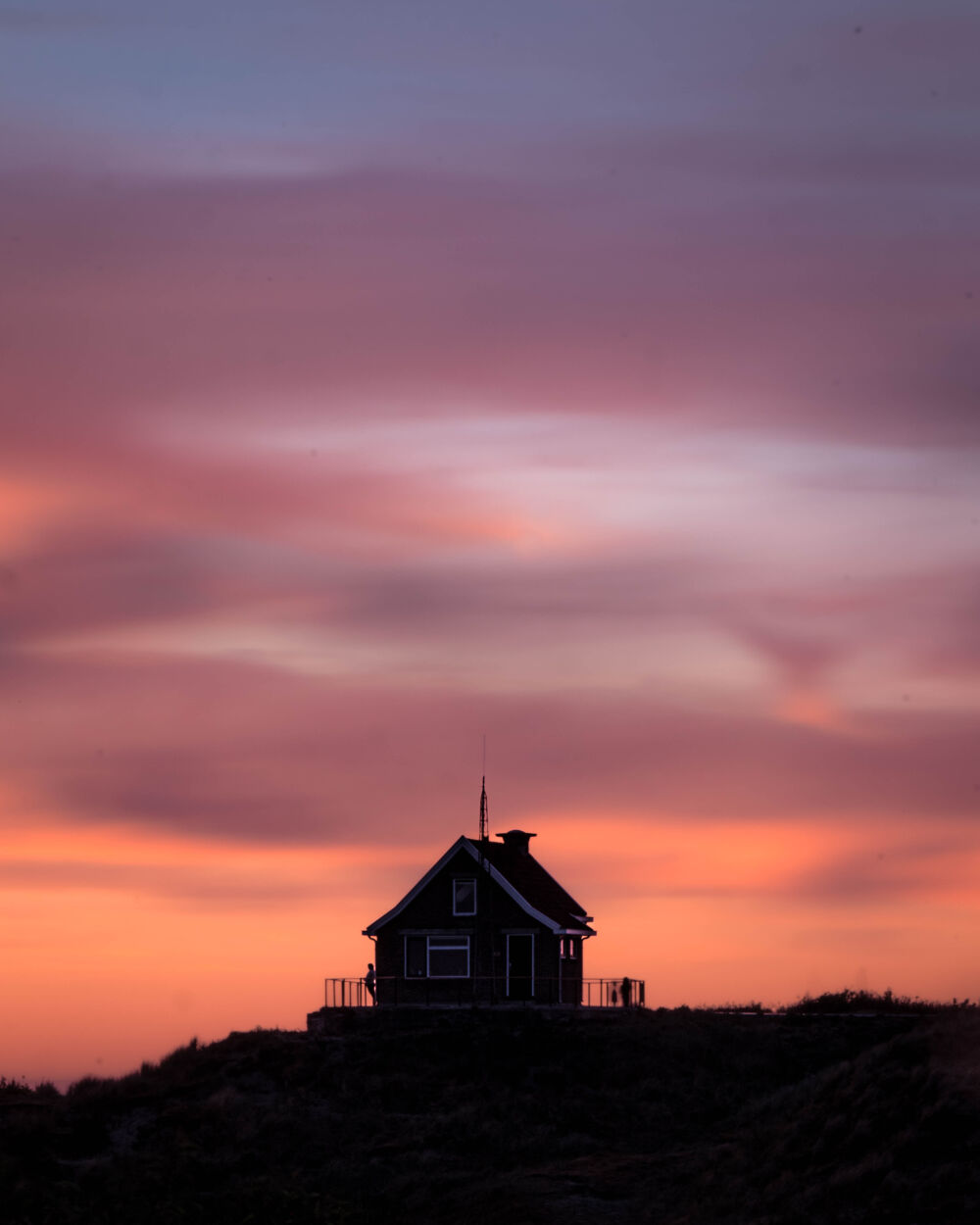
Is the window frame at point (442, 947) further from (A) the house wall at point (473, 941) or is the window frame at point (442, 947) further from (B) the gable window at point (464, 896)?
(B) the gable window at point (464, 896)

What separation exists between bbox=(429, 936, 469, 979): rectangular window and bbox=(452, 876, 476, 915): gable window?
103 cm

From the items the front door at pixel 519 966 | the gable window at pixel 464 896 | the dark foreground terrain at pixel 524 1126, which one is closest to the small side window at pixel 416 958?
the gable window at pixel 464 896

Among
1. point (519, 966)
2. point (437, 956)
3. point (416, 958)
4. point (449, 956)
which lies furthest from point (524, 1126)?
point (416, 958)

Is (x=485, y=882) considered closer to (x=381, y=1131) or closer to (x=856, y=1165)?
(x=381, y=1131)

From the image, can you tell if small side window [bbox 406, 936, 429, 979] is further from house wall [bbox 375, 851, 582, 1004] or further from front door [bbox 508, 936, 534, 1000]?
front door [bbox 508, 936, 534, 1000]

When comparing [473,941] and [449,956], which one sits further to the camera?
[449,956]

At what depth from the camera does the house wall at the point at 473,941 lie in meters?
64.4

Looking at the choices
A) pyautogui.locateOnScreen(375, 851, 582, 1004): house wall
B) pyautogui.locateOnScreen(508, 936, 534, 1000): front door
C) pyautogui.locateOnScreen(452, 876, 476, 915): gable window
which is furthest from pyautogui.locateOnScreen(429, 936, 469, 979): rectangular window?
pyautogui.locateOnScreen(508, 936, 534, 1000): front door

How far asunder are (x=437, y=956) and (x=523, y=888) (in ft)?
14.0

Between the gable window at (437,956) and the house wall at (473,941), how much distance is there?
7.0 inches

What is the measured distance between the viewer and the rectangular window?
64688 mm

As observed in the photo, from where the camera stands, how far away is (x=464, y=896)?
65250 millimetres

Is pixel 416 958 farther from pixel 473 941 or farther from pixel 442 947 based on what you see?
pixel 473 941

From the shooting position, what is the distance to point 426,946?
65.2 metres
